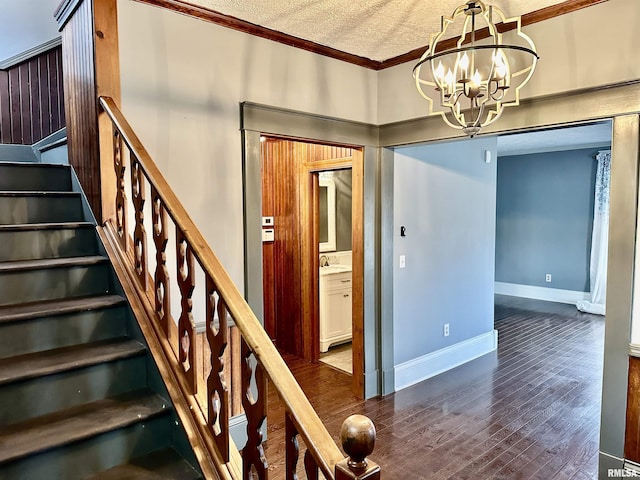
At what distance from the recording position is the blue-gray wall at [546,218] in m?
7.26

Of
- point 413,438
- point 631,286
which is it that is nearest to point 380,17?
point 631,286

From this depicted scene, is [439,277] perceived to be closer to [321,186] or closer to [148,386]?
[321,186]

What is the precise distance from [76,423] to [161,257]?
688 mm

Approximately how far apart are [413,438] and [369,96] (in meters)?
2.65

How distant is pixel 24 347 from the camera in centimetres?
186

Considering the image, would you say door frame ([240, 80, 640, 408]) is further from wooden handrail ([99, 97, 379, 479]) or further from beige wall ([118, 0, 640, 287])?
wooden handrail ([99, 97, 379, 479])

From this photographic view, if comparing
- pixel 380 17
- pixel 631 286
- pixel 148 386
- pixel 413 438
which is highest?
pixel 380 17

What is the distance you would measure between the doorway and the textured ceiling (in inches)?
47.5

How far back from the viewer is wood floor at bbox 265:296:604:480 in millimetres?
2746

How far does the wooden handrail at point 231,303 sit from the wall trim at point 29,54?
219 centimetres

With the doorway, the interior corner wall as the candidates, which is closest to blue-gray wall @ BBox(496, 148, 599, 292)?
the doorway

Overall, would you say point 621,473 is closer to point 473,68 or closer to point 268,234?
point 473,68

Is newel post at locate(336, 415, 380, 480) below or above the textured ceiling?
below

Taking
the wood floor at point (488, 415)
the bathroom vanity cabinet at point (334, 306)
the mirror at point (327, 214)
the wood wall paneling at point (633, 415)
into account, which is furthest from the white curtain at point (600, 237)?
the wood wall paneling at point (633, 415)
